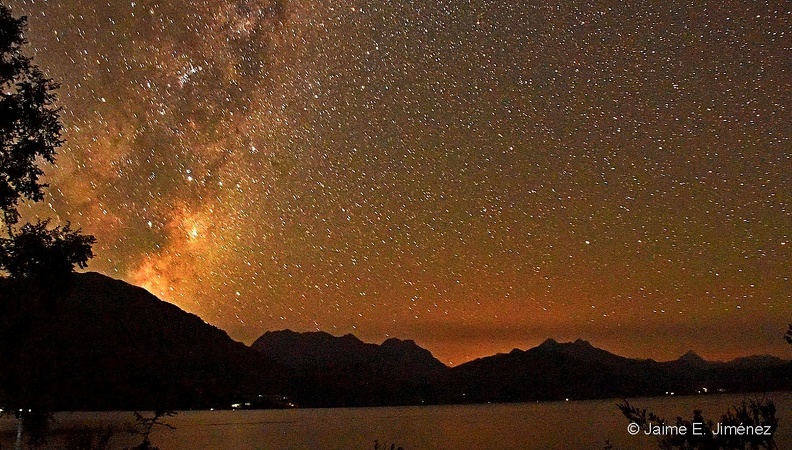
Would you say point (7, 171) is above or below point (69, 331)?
above

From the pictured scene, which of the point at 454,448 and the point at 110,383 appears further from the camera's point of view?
the point at 454,448

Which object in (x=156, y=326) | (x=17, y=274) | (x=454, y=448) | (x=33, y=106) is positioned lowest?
(x=454, y=448)

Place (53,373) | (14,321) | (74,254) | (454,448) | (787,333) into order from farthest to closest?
(454,448), (53,373), (74,254), (14,321), (787,333)

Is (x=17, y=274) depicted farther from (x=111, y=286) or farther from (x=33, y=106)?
(x=111, y=286)

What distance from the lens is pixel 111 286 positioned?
611ft

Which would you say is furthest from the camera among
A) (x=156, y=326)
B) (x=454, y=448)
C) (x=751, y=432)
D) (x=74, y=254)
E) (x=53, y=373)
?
(x=156, y=326)

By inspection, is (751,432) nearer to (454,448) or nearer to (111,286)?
(454,448)

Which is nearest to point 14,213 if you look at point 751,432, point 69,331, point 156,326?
point 69,331

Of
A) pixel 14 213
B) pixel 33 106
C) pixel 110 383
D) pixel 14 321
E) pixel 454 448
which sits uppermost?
pixel 33 106

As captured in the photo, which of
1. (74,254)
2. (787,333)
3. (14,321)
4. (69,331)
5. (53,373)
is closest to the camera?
(787,333)

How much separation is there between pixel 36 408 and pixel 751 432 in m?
10.8

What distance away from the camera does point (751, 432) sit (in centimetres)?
608

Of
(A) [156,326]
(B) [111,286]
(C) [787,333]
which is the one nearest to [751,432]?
(C) [787,333]

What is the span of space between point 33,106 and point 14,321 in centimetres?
327
